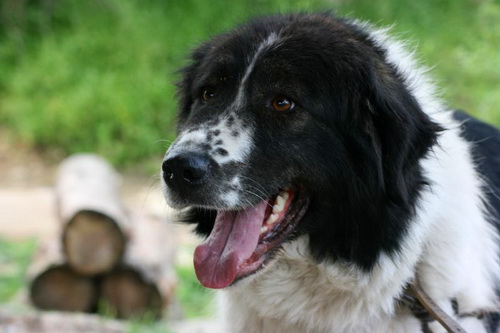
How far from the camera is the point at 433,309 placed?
255 cm

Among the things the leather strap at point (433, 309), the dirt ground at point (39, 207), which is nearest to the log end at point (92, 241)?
the dirt ground at point (39, 207)

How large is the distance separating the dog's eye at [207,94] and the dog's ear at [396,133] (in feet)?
1.90

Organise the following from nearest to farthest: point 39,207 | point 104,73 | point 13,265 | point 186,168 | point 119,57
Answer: point 186,168 → point 13,265 → point 39,207 → point 104,73 → point 119,57

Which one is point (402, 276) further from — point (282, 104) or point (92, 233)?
point (92, 233)

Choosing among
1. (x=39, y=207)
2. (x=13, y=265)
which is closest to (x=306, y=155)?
(x=13, y=265)

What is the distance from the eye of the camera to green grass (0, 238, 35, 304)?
19.1 feet

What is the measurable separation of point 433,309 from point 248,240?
0.67m

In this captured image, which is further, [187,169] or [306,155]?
[306,155]

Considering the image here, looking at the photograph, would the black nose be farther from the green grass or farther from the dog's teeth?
the green grass

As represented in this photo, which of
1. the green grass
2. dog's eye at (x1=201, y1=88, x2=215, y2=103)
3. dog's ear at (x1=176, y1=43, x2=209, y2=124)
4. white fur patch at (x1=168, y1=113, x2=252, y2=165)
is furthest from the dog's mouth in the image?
the green grass

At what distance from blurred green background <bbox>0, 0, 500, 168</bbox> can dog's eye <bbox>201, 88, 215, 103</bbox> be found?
7.09 m

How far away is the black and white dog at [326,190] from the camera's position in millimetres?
2523

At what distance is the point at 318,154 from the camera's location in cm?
255

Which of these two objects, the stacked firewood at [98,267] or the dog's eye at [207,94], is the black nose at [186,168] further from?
the stacked firewood at [98,267]
